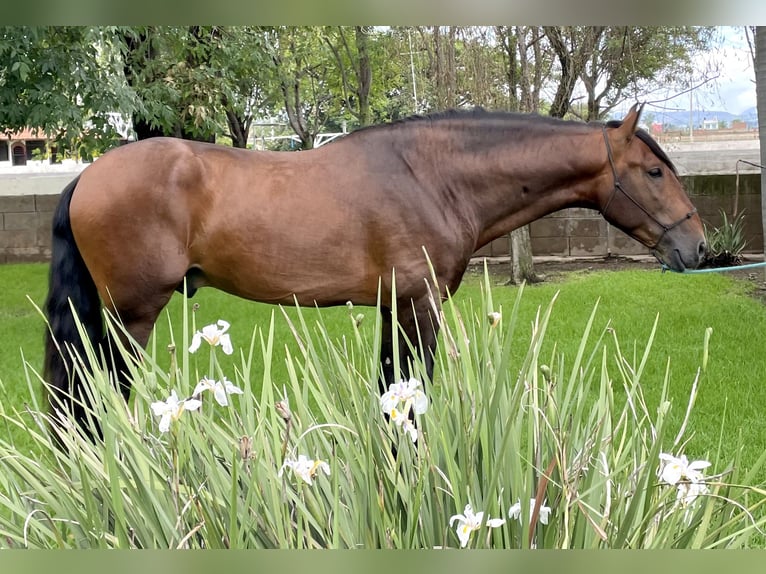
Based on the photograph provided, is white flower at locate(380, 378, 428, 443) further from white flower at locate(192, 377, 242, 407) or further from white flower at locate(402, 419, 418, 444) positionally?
white flower at locate(192, 377, 242, 407)

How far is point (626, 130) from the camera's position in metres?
2.51

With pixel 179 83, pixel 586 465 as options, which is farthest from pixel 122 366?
Answer: pixel 179 83

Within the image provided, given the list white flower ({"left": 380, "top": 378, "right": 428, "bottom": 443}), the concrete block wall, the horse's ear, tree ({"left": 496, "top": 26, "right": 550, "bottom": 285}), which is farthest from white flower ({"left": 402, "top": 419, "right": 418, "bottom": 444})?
the concrete block wall

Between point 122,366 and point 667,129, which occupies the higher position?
point 667,129

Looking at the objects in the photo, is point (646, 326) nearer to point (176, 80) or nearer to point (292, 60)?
point (176, 80)

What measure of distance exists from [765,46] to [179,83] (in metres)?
4.29

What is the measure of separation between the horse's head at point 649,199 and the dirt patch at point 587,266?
3966 millimetres

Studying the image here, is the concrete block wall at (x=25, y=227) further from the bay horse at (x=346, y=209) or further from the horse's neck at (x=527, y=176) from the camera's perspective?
the horse's neck at (x=527, y=176)

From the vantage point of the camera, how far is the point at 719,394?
12.1ft

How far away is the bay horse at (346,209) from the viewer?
259 cm

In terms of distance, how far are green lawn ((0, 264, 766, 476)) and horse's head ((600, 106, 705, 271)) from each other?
28.6 inches

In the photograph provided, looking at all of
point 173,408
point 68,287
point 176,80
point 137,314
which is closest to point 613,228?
point 176,80

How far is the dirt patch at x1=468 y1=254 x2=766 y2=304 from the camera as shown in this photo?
22.6 ft
